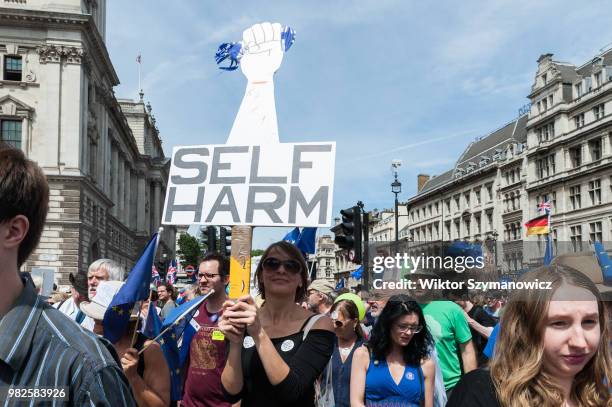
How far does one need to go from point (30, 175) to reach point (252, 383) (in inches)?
87.2

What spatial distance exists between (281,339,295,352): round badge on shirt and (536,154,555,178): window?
5745cm

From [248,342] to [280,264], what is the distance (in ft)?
1.73

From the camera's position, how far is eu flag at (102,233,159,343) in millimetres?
4223

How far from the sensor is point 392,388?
471 cm

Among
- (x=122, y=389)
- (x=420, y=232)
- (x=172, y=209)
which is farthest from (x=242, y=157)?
(x=420, y=232)

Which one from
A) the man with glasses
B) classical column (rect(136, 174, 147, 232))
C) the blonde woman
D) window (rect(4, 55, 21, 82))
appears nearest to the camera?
the blonde woman

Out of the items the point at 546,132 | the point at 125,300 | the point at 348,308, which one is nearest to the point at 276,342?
the point at 125,300

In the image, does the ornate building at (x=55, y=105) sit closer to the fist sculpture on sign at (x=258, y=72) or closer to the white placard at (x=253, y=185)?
the fist sculpture on sign at (x=258, y=72)

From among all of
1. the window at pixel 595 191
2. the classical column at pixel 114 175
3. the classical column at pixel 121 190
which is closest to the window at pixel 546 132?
the window at pixel 595 191

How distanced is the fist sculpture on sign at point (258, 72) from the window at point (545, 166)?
56.6 m

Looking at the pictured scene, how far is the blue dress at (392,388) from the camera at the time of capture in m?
4.69

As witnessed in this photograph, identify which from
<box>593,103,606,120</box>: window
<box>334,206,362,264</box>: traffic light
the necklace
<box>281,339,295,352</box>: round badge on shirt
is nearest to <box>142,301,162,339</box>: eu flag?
the necklace

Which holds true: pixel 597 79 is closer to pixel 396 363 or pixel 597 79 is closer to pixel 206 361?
pixel 396 363

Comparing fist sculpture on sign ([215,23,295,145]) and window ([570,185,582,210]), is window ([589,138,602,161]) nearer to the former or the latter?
window ([570,185,582,210])
